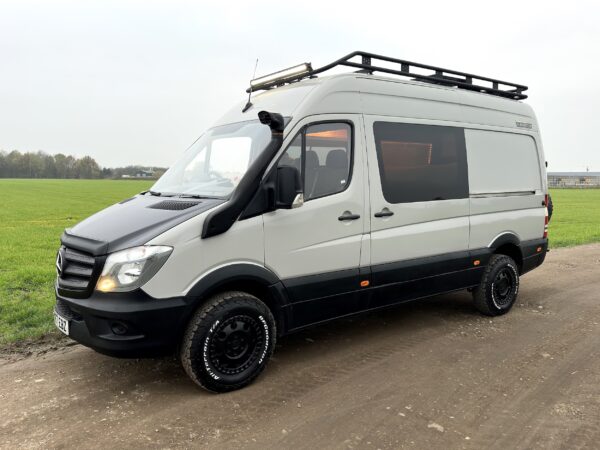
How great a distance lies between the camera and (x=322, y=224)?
4242 mm

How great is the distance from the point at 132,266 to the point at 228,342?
963mm

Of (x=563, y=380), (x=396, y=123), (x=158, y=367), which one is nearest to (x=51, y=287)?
(x=158, y=367)

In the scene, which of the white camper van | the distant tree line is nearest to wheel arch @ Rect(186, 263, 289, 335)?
the white camper van

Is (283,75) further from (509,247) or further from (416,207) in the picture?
(509,247)

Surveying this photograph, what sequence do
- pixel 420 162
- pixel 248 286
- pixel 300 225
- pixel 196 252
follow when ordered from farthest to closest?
pixel 420 162 < pixel 300 225 < pixel 248 286 < pixel 196 252

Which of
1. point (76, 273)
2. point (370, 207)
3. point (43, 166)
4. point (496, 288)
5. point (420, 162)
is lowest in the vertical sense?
point (496, 288)

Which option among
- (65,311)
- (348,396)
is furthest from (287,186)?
(65,311)

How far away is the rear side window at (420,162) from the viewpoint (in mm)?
4746

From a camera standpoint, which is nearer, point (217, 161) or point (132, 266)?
point (132, 266)

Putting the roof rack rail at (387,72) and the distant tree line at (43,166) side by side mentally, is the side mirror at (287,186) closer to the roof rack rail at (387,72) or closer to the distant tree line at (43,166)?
the roof rack rail at (387,72)

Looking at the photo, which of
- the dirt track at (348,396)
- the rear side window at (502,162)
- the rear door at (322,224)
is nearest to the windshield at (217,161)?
the rear door at (322,224)

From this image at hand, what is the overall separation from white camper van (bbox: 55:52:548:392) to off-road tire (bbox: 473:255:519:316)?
0.07ft

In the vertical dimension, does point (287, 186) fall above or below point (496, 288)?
above

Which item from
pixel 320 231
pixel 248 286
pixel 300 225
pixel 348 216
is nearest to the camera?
pixel 248 286
